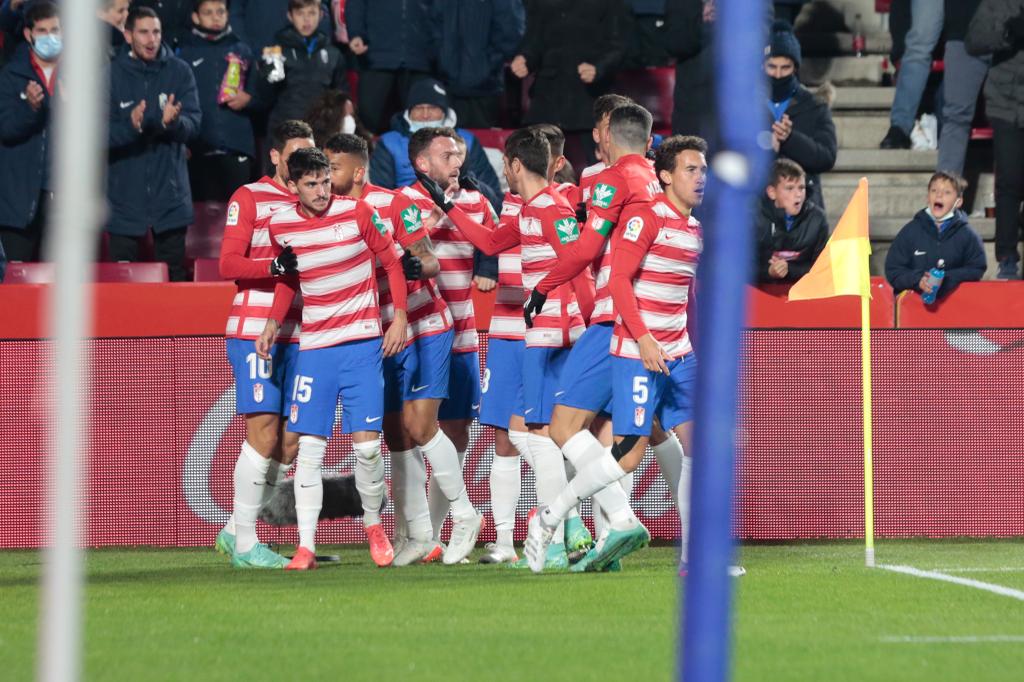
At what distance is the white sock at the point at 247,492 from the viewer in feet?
29.3

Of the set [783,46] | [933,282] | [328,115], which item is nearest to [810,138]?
[783,46]

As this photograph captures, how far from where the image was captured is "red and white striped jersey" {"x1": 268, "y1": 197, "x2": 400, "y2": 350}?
8633mm

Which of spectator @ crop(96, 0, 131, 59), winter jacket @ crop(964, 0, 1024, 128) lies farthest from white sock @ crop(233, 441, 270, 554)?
winter jacket @ crop(964, 0, 1024, 128)

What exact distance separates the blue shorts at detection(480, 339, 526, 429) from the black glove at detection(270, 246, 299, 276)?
127 centimetres

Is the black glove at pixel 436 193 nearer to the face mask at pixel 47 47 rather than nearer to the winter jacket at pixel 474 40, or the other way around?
the face mask at pixel 47 47

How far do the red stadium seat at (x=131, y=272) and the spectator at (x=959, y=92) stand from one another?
606cm

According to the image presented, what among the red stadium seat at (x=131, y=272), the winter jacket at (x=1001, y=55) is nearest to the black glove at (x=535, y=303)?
the red stadium seat at (x=131, y=272)

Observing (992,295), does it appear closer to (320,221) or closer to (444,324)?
(444,324)

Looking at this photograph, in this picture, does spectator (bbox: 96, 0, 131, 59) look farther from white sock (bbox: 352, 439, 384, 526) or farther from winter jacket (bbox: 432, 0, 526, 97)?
white sock (bbox: 352, 439, 384, 526)

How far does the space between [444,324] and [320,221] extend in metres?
0.98

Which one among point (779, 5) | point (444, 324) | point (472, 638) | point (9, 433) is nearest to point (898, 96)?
point (779, 5)

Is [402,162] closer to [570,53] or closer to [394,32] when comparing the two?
[394,32]

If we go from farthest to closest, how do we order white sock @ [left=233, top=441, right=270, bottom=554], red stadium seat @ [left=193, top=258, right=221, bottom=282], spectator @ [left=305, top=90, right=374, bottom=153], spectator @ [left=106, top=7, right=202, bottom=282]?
spectator @ [left=106, top=7, right=202, bottom=282] → red stadium seat @ [left=193, top=258, right=221, bottom=282] → spectator @ [left=305, top=90, right=374, bottom=153] → white sock @ [left=233, top=441, right=270, bottom=554]

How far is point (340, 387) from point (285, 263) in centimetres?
68
